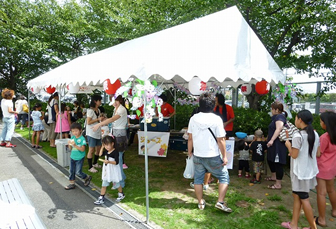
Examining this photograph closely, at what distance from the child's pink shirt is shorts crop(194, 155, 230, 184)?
4.18 feet

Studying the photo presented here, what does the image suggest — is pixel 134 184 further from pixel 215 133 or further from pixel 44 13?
pixel 44 13

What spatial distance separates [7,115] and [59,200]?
16.9 feet

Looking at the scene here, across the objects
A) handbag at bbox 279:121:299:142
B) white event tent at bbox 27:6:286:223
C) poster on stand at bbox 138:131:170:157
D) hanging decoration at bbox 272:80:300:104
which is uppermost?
white event tent at bbox 27:6:286:223

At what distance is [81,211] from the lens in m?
3.73

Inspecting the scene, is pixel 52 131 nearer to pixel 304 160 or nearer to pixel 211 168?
pixel 211 168

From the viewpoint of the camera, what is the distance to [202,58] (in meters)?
3.85

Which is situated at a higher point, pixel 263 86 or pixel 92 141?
pixel 263 86

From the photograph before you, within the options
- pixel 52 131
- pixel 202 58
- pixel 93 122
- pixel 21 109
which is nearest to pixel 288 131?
pixel 202 58

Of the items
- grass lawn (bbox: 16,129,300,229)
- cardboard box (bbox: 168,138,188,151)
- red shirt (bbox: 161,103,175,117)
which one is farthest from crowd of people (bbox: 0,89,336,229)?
cardboard box (bbox: 168,138,188,151)

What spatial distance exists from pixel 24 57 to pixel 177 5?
12597 millimetres

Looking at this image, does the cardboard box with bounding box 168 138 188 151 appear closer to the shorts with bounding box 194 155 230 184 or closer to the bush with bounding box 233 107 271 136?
the bush with bounding box 233 107 271 136

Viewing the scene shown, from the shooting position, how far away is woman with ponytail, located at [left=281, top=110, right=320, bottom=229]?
2945 millimetres

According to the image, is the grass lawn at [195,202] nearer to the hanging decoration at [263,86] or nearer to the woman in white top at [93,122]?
the woman in white top at [93,122]

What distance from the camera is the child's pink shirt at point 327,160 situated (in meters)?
3.22
